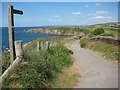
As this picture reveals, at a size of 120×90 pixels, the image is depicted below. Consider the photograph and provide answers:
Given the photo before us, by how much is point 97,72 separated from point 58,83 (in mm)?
2989

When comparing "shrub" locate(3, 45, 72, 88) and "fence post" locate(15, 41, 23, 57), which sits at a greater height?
"fence post" locate(15, 41, 23, 57)

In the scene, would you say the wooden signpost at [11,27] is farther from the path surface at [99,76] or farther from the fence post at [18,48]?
the path surface at [99,76]

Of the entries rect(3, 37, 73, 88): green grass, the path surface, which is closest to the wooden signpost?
rect(3, 37, 73, 88): green grass

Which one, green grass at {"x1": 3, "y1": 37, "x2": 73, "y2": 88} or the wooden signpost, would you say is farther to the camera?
the wooden signpost

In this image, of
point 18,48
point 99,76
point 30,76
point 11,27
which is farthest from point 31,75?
point 99,76

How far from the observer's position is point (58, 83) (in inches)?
342

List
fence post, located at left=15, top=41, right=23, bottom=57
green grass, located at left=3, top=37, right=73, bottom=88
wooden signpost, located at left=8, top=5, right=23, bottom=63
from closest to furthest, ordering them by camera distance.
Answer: green grass, located at left=3, top=37, right=73, bottom=88
wooden signpost, located at left=8, top=5, right=23, bottom=63
fence post, located at left=15, top=41, right=23, bottom=57

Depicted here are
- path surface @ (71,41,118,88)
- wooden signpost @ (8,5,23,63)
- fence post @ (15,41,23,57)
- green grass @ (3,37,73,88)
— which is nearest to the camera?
green grass @ (3,37,73,88)

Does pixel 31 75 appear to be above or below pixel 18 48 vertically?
below

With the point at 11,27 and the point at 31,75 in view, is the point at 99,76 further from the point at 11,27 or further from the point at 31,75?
the point at 11,27

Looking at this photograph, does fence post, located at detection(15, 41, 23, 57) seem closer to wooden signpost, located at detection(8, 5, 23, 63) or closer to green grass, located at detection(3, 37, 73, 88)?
wooden signpost, located at detection(8, 5, 23, 63)

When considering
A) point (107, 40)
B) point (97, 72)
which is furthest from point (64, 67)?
point (107, 40)

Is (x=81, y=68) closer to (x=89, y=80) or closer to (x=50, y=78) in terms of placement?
(x=89, y=80)

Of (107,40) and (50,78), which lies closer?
(50,78)
